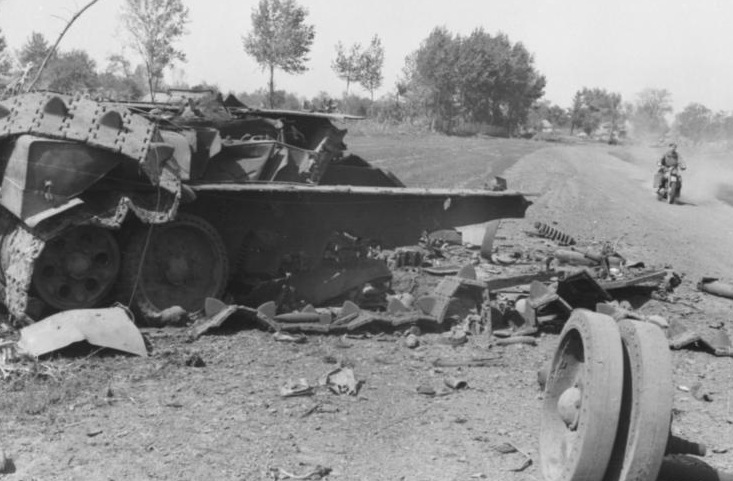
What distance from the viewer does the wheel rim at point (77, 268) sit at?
7.09 meters

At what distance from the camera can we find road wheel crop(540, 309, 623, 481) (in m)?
3.97

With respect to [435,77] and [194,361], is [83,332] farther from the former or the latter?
[435,77]

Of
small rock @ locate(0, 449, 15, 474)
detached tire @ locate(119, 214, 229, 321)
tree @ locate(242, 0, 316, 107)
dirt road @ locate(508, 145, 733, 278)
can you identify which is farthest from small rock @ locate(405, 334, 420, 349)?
tree @ locate(242, 0, 316, 107)

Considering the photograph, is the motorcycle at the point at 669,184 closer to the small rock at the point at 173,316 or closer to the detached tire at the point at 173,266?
the detached tire at the point at 173,266

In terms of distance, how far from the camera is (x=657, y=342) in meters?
4.14

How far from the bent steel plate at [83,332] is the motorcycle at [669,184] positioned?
63.2ft

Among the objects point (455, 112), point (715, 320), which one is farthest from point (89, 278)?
point (455, 112)

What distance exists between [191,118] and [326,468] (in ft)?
15.8

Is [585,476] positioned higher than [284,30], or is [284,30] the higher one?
[284,30]

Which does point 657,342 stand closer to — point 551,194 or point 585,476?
point 585,476

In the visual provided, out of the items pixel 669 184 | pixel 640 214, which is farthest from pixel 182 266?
pixel 669 184

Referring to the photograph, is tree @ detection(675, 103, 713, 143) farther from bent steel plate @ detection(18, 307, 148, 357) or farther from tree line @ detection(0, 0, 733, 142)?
bent steel plate @ detection(18, 307, 148, 357)

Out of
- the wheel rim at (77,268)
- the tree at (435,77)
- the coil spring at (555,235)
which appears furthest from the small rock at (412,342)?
the tree at (435,77)

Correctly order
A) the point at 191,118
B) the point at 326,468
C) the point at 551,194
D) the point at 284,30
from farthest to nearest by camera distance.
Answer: the point at 284,30, the point at 551,194, the point at 191,118, the point at 326,468
